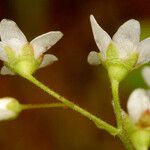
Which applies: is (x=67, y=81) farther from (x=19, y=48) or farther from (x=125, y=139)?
(x=125, y=139)

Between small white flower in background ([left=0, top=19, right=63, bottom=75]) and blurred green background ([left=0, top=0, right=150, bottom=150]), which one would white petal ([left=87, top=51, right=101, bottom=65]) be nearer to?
small white flower in background ([left=0, top=19, right=63, bottom=75])

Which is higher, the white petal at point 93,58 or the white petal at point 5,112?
the white petal at point 93,58

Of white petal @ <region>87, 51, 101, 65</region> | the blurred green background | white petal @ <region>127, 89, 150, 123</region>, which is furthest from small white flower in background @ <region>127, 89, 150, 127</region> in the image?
the blurred green background

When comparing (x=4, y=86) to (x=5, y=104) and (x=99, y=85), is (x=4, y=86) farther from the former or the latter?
(x=5, y=104)

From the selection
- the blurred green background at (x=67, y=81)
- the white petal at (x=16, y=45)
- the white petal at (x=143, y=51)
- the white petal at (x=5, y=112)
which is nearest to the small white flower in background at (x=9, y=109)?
the white petal at (x=5, y=112)

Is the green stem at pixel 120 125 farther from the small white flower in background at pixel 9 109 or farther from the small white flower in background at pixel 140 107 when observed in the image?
the small white flower in background at pixel 9 109

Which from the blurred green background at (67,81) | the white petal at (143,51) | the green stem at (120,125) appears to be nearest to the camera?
the green stem at (120,125)

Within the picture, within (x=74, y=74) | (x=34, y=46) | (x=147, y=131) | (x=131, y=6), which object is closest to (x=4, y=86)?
(x=74, y=74)
